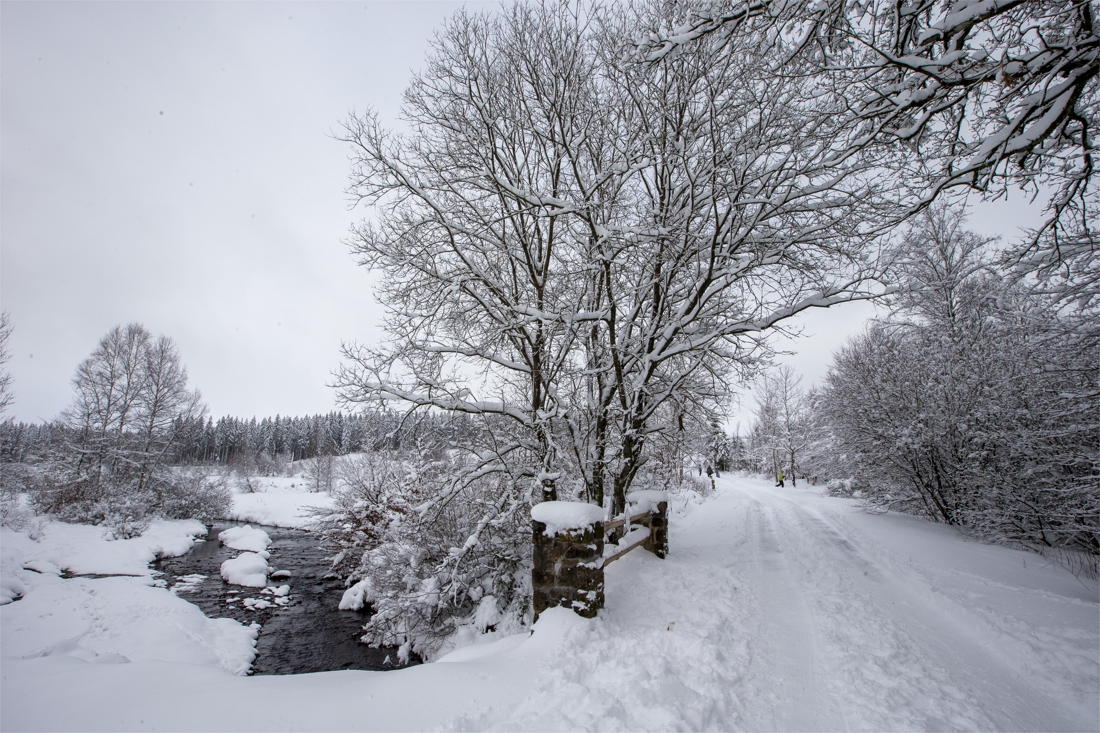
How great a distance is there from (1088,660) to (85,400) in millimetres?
30453

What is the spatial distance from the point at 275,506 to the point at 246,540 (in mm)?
12821

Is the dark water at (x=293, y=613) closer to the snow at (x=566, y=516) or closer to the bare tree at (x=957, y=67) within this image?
the snow at (x=566, y=516)

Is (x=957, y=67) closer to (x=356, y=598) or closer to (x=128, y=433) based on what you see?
(x=356, y=598)

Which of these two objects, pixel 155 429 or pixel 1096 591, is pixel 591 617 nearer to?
pixel 1096 591

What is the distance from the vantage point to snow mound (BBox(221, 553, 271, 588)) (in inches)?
462

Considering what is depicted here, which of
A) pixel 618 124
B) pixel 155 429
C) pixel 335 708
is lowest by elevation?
pixel 335 708

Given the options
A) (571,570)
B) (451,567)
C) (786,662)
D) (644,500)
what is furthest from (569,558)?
(644,500)

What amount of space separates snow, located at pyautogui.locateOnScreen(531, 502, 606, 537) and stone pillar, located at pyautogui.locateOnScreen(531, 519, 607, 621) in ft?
0.13

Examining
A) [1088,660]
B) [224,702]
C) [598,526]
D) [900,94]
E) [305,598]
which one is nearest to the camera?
[224,702]

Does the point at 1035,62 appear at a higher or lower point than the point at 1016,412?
higher

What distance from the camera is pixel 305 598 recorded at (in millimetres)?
10773

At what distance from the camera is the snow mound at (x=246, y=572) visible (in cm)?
1173

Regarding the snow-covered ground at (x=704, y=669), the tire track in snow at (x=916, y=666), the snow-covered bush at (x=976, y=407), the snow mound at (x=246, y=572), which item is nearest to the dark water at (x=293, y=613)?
the snow mound at (x=246, y=572)

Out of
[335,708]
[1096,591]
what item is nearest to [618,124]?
[335,708]
